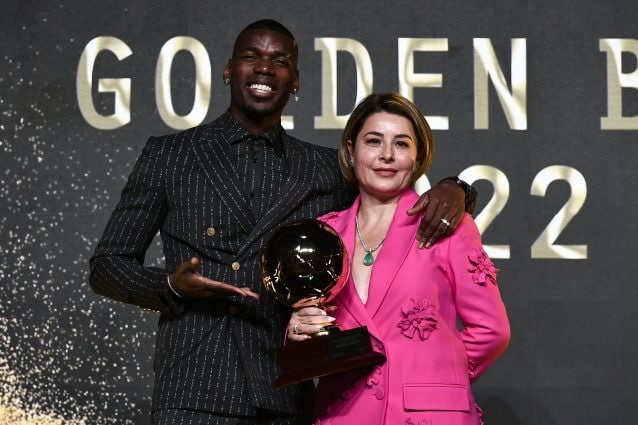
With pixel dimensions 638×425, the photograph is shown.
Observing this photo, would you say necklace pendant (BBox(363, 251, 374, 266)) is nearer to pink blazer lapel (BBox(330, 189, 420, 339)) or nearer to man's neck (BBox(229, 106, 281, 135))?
pink blazer lapel (BBox(330, 189, 420, 339))

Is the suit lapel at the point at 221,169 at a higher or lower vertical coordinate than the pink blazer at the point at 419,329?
higher

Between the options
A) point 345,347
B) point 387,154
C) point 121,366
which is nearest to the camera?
point 345,347

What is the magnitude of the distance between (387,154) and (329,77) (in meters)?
1.80

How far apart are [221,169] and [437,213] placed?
518 millimetres

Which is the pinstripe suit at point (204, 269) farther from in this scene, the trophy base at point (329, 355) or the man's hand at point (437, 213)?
the man's hand at point (437, 213)

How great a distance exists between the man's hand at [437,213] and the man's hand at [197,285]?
39 centimetres

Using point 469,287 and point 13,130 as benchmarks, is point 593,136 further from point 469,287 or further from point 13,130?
point 13,130

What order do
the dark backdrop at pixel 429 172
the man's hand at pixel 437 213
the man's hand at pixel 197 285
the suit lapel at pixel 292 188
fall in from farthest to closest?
the dark backdrop at pixel 429 172, the suit lapel at pixel 292 188, the man's hand at pixel 437 213, the man's hand at pixel 197 285

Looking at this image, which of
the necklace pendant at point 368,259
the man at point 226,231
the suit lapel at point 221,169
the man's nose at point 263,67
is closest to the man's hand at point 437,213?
the man at point 226,231

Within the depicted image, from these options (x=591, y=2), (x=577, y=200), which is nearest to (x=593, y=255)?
(x=577, y=200)

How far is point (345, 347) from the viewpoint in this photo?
6.53ft

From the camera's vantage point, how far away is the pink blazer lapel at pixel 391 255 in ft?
6.90

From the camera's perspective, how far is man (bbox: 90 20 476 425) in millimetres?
2143

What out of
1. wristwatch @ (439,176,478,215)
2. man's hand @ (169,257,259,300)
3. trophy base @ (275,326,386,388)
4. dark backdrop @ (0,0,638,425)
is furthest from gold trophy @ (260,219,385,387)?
dark backdrop @ (0,0,638,425)
